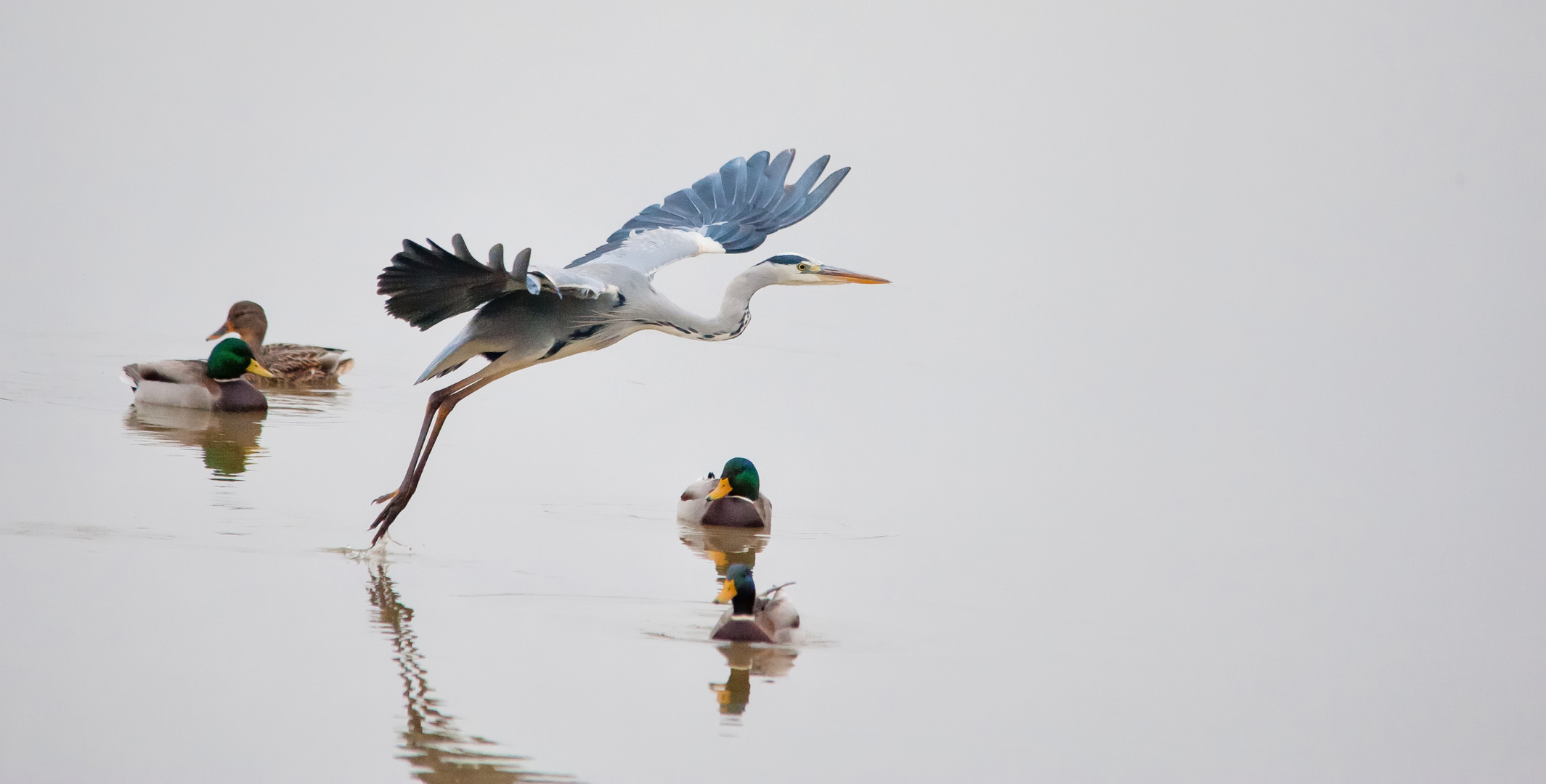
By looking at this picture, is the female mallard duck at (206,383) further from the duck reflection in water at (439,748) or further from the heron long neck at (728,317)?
the duck reflection in water at (439,748)

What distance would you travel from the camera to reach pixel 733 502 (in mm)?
9305

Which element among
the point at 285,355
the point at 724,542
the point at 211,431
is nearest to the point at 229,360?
the point at 211,431

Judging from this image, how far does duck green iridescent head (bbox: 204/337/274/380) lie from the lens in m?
11.7

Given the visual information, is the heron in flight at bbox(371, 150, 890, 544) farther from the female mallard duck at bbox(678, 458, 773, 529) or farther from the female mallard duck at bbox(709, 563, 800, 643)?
the female mallard duck at bbox(709, 563, 800, 643)

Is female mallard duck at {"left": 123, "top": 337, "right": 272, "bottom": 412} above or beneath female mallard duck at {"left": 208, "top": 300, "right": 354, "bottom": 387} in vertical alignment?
beneath

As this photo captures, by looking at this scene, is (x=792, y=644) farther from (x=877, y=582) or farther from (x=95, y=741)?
(x=95, y=741)

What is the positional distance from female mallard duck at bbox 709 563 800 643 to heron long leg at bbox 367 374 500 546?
2.01m

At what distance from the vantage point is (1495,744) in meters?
6.71

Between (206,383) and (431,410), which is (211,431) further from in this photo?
(431,410)

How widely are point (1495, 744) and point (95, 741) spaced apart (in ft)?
17.3

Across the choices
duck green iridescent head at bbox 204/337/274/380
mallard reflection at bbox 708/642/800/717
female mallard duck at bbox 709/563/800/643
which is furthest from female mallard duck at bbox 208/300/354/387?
mallard reflection at bbox 708/642/800/717

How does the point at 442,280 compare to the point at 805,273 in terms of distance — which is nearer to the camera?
the point at 442,280

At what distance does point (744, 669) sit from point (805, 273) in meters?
3.21

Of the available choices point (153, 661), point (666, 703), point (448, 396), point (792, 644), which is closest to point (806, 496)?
point (448, 396)
